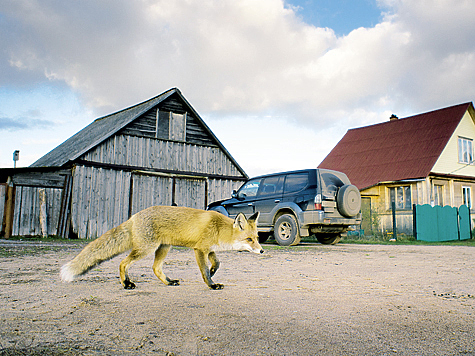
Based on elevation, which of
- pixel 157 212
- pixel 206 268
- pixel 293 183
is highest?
pixel 293 183

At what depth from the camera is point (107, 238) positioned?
5.02 meters

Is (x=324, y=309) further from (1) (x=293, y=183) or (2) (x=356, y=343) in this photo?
(1) (x=293, y=183)

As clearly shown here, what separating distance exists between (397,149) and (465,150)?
4.16 m

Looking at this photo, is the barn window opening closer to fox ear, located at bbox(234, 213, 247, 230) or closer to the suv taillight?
the suv taillight

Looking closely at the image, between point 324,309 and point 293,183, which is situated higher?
point 293,183

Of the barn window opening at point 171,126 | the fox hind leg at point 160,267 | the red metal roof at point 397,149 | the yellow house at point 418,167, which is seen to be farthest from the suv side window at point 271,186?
the red metal roof at point 397,149

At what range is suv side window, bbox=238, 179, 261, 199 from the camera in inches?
530

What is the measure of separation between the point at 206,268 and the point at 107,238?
1.33 m

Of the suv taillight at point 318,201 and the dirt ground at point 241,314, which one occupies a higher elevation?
the suv taillight at point 318,201

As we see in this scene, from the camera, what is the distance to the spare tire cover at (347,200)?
1153 cm

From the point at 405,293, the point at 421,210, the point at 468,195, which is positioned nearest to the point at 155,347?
the point at 405,293

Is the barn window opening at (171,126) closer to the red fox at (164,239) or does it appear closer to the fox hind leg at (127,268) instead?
the red fox at (164,239)

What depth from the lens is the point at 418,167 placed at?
2284cm

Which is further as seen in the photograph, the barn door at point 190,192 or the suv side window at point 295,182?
Result: the barn door at point 190,192
